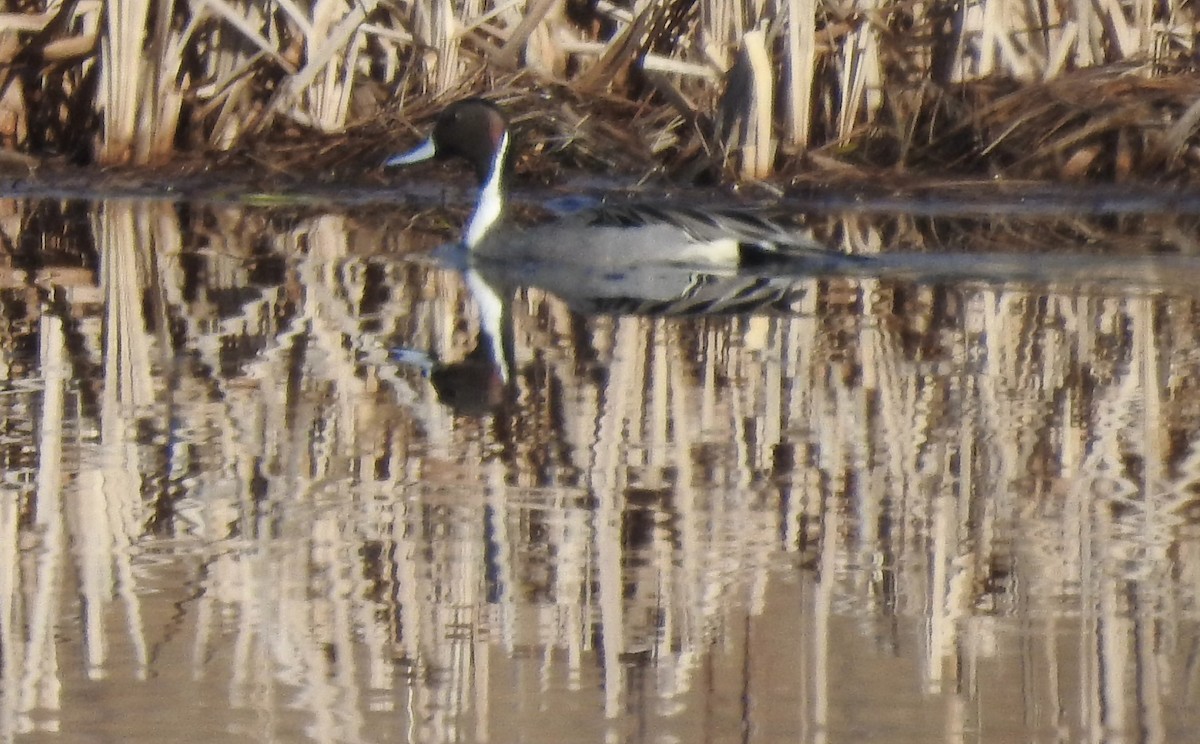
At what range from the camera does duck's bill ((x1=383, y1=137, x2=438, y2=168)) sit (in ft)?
27.7

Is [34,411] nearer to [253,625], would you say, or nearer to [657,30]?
[253,625]

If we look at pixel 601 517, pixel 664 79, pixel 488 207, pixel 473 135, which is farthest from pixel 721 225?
pixel 601 517

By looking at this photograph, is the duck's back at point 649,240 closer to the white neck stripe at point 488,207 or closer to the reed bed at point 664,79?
the white neck stripe at point 488,207

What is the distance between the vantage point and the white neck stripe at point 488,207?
7.81m

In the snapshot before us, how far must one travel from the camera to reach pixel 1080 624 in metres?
3.07

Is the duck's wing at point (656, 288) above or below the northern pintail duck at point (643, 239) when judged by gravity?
below

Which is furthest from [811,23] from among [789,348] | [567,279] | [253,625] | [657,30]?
[253,625]

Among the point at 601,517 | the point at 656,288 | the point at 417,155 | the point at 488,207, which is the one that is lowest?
the point at 601,517

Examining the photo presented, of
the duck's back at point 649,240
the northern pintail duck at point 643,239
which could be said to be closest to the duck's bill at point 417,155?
the northern pintail duck at point 643,239

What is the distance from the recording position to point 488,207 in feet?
26.1

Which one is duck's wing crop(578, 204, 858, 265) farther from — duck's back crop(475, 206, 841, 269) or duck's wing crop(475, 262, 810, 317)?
duck's wing crop(475, 262, 810, 317)

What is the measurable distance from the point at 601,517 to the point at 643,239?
3849mm

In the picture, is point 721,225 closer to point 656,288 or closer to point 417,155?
point 656,288

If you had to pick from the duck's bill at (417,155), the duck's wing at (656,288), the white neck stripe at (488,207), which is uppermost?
the duck's bill at (417,155)
